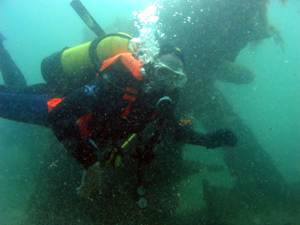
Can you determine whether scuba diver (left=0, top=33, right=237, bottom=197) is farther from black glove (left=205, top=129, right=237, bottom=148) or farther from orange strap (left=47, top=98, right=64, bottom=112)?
black glove (left=205, top=129, right=237, bottom=148)

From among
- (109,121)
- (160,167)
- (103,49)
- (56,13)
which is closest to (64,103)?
(109,121)

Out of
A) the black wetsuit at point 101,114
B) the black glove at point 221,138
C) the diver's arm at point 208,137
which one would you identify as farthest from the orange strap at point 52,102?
the black glove at point 221,138

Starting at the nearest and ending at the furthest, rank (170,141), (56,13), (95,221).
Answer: (95,221), (170,141), (56,13)

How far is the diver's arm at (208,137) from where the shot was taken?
5852 mm

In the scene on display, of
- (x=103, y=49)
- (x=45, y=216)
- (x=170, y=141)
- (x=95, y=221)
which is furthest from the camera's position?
(x=170, y=141)

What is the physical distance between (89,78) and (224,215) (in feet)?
16.2

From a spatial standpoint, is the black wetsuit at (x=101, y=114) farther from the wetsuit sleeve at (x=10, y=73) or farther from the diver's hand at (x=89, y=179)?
the wetsuit sleeve at (x=10, y=73)

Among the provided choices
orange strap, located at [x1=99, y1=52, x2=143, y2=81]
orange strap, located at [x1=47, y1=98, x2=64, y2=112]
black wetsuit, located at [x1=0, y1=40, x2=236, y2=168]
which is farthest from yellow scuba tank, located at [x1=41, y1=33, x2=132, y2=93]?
black wetsuit, located at [x1=0, y1=40, x2=236, y2=168]

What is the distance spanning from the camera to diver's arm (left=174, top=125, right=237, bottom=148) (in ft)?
19.2

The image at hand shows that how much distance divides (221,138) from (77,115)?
2.60 m

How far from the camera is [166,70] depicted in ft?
15.0

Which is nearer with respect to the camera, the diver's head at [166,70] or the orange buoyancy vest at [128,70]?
the orange buoyancy vest at [128,70]

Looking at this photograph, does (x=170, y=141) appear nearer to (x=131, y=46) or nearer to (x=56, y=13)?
(x=131, y=46)

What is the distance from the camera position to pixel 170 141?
26.4 ft
